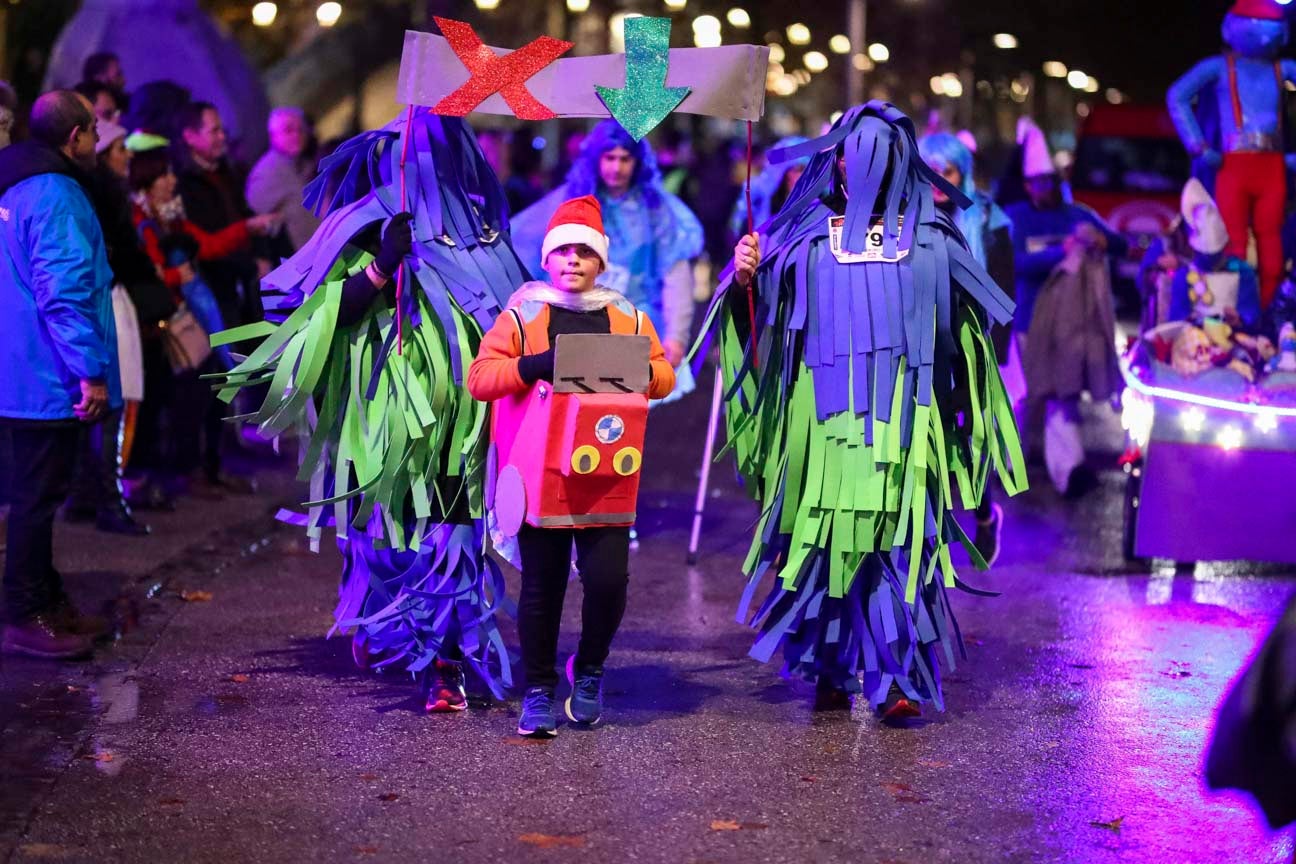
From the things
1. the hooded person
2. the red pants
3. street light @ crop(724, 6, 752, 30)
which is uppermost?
street light @ crop(724, 6, 752, 30)

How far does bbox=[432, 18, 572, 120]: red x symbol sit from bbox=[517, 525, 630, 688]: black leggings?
54.4 inches

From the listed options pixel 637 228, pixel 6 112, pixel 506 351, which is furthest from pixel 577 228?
pixel 6 112

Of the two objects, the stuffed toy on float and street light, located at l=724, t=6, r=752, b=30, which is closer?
the stuffed toy on float

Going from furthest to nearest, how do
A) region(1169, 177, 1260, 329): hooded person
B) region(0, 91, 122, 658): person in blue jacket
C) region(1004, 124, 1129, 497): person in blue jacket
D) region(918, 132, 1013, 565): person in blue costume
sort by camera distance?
region(1004, 124, 1129, 497): person in blue jacket
region(1169, 177, 1260, 329): hooded person
region(918, 132, 1013, 565): person in blue costume
region(0, 91, 122, 658): person in blue jacket

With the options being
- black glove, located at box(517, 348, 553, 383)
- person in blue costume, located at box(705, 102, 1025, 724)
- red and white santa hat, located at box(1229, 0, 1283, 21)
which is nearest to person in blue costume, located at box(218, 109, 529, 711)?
black glove, located at box(517, 348, 553, 383)

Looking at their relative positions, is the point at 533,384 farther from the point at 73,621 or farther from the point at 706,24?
the point at 706,24

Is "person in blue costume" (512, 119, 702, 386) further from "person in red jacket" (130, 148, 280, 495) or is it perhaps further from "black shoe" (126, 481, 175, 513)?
"black shoe" (126, 481, 175, 513)

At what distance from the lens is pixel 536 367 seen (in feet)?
18.1

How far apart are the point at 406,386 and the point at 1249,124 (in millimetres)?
6001

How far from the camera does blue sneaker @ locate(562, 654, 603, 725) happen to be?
232 inches

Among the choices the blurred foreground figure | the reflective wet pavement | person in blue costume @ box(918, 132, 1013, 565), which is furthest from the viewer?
person in blue costume @ box(918, 132, 1013, 565)

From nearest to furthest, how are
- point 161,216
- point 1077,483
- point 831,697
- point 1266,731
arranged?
point 1266,731 → point 831,697 → point 161,216 → point 1077,483

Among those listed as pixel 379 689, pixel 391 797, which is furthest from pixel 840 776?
pixel 379 689

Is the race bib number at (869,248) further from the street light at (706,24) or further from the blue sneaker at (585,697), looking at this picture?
the street light at (706,24)
